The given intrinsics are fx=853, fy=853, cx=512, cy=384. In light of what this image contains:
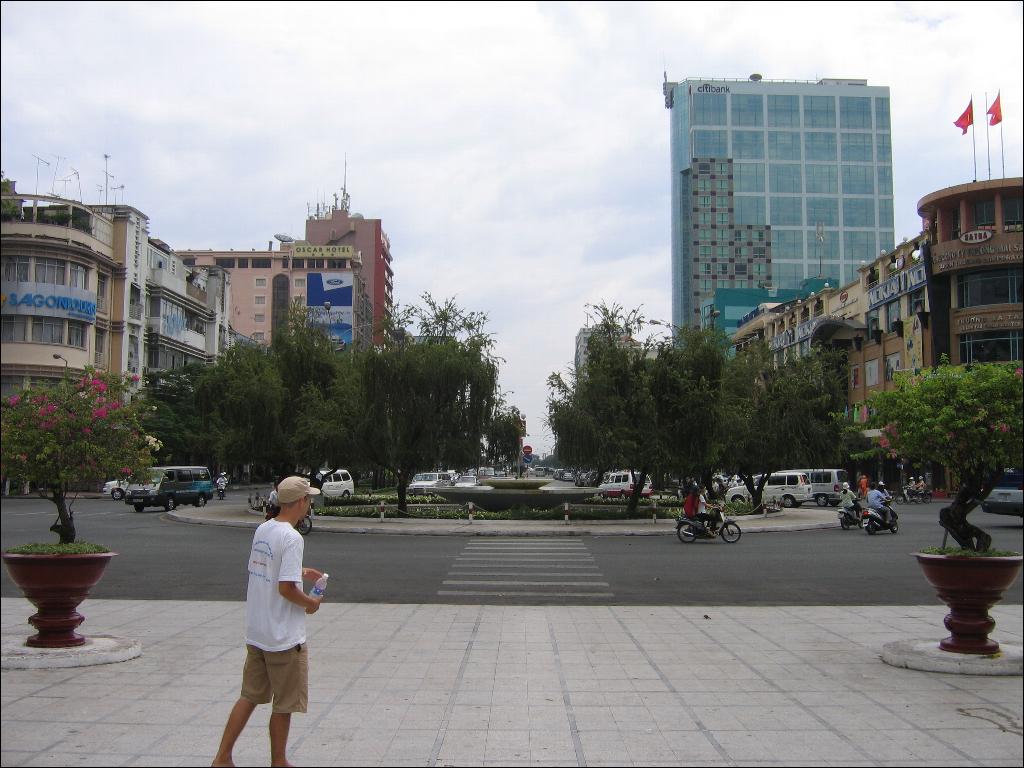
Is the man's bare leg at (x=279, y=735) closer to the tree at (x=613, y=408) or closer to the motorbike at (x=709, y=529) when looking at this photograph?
the motorbike at (x=709, y=529)

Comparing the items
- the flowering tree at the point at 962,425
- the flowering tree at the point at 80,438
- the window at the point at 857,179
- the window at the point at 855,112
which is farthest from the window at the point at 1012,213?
the window at the point at 855,112

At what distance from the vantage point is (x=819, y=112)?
119m

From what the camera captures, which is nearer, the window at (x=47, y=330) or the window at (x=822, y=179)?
the window at (x=47, y=330)

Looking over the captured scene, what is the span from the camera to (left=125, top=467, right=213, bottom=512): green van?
1266 inches

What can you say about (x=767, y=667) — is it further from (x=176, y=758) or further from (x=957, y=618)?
(x=176, y=758)

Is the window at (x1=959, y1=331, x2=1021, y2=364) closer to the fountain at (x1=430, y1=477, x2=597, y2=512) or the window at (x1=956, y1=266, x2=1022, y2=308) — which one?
the window at (x1=956, y1=266, x2=1022, y2=308)

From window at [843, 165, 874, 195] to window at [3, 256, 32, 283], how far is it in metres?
127

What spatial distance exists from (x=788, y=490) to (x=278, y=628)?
133 feet

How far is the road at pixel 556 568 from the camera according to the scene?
1188 cm

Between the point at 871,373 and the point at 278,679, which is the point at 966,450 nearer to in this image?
the point at 278,679

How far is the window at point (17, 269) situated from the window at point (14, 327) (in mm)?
155

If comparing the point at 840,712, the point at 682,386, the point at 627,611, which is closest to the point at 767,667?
the point at 840,712

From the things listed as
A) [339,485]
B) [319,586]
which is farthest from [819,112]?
[319,586]

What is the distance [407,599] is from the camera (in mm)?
11789
